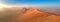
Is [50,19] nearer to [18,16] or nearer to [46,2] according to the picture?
[46,2]

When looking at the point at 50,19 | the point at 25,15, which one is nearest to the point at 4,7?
the point at 25,15

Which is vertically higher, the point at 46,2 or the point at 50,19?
the point at 46,2

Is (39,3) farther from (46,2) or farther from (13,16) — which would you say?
(13,16)

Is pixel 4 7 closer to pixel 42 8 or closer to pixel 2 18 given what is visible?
pixel 2 18

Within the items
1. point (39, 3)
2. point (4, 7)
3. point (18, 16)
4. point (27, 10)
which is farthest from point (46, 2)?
point (4, 7)

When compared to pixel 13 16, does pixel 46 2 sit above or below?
above
